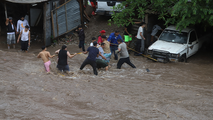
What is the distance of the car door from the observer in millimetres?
10966

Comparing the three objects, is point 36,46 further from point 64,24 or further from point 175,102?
point 175,102

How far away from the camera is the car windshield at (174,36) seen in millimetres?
10945

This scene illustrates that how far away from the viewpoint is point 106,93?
6.84 metres

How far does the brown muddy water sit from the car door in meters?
1.39

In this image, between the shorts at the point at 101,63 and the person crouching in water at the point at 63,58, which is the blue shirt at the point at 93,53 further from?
the person crouching in water at the point at 63,58

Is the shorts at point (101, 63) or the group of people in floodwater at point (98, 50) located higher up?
the group of people in floodwater at point (98, 50)

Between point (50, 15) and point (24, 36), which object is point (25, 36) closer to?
point (24, 36)

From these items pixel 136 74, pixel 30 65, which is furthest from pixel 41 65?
pixel 136 74

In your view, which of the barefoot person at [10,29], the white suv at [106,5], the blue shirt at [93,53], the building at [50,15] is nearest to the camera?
the blue shirt at [93,53]

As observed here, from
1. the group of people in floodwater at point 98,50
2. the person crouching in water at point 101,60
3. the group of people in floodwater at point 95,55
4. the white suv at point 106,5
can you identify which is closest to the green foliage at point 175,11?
the group of people in floodwater at point 98,50

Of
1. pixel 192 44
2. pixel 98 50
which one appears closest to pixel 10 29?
pixel 98 50

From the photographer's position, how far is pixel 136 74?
9070 millimetres

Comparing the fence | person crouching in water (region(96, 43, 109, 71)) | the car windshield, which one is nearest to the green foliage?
the car windshield

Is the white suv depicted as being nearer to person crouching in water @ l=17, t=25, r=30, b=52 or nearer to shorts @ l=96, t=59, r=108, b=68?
person crouching in water @ l=17, t=25, r=30, b=52
